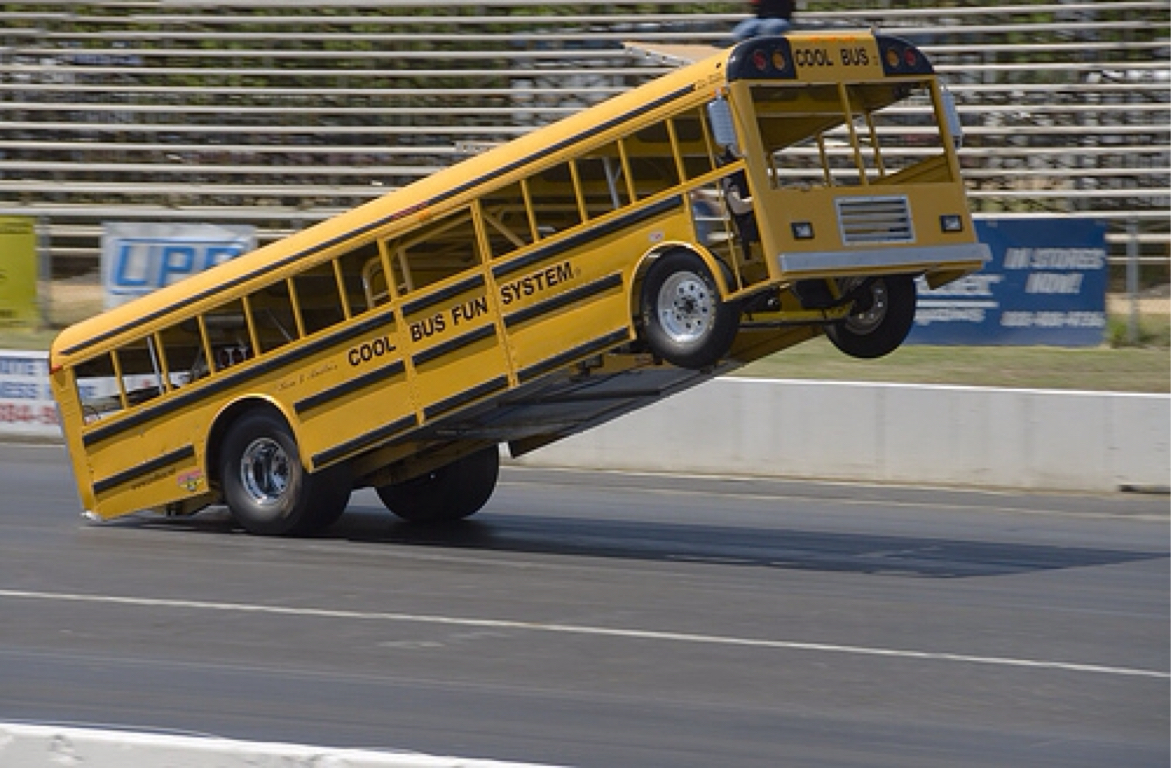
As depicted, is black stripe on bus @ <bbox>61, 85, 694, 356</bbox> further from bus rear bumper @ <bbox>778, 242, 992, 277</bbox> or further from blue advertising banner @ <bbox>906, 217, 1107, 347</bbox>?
blue advertising banner @ <bbox>906, 217, 1107, 347</bbox>

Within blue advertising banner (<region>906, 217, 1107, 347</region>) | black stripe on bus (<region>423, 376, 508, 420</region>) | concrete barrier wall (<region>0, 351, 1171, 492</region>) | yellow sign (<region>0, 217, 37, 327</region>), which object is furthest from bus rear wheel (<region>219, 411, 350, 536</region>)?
yellow sign (<region>0, 217, 37, 327</region>)

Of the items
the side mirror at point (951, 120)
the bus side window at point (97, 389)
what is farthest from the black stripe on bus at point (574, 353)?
the bus side window at point (97, 389)

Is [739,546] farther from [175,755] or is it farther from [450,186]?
[175,755]

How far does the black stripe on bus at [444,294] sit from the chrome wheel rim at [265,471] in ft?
4.93

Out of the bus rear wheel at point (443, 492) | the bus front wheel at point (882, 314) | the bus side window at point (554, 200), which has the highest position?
the bus side window at point (554, 200)

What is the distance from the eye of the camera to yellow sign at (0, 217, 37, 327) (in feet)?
78.8

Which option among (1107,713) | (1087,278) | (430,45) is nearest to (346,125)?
(430,45)

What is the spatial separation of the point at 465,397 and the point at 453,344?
0.36 metres

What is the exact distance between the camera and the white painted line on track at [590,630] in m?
9.48

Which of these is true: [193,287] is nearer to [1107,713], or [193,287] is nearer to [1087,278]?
[1107,713]

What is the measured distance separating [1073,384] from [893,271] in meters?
7.66

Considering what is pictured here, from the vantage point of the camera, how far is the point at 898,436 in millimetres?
17453

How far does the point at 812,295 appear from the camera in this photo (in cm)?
1250

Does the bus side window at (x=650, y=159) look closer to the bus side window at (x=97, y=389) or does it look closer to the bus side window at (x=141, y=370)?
the bus side window at (x=141, y=370)
